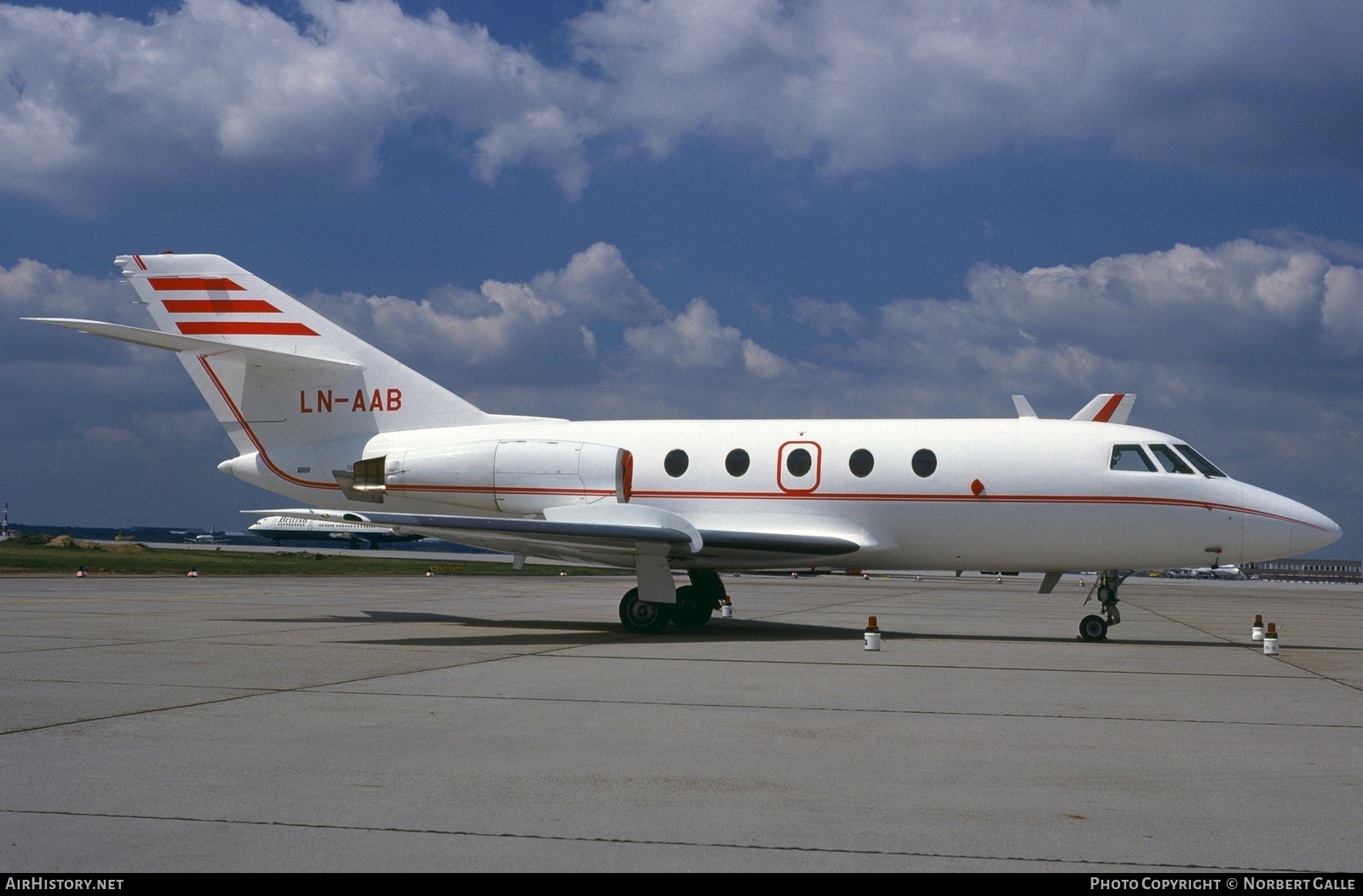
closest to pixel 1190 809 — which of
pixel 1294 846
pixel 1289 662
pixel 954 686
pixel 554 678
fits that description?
pixel 1294 846

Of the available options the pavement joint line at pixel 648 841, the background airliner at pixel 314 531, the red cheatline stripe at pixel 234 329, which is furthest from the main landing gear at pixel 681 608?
the background airliner at pixel 314 531

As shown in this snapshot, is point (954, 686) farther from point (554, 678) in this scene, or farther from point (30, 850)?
point (30, 850)

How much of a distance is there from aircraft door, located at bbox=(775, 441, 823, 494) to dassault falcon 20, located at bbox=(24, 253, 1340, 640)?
0.07ft

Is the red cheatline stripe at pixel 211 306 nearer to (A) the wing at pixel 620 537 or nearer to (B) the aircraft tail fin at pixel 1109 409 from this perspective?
(A) the wing at pixel 620 537

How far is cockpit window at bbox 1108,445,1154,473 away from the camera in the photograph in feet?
52.5

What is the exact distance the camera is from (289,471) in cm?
1878

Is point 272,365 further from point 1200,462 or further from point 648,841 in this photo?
point 648,841

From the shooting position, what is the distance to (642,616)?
16.5m

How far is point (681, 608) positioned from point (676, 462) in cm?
224

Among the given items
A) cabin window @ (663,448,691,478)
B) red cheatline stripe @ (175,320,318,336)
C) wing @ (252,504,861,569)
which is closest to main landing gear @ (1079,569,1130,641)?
wing @ (252,504,861,569)

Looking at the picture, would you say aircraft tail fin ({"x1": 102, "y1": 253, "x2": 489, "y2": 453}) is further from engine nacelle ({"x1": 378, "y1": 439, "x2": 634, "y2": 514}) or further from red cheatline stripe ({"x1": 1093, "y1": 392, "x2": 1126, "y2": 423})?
red cheatline stripe ({"x1": 1093, "y1": 392, "x2": 1126, "y2": 423})

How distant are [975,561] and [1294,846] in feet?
38.5

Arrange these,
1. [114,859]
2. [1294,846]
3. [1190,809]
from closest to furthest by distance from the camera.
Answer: [114,859] < [1294,846] < [1190,809]

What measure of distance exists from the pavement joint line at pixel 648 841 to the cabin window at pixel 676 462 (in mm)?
12230
